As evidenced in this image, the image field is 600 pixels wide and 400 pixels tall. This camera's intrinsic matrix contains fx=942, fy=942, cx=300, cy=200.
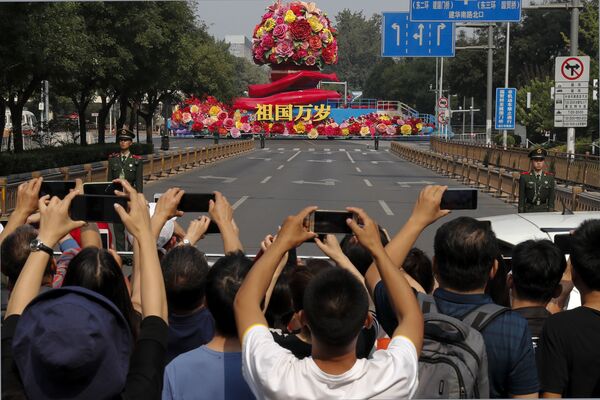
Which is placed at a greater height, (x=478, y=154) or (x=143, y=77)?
(x=143, y=77)

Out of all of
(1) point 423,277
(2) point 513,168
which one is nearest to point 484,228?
(1) point 423,277

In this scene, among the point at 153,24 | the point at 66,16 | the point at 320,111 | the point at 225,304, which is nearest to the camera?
the point at 225,304

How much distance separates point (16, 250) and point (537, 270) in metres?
2.42

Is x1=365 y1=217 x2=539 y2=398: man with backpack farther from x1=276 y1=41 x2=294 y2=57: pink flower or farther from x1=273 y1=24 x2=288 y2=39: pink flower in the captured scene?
x1=276 y1=41 x2=294 y2=57: pink flower

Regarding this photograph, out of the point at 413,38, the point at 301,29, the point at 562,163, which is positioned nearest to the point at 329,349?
the point at 562,163

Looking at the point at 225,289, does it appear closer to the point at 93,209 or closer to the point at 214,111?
the point at 93,209

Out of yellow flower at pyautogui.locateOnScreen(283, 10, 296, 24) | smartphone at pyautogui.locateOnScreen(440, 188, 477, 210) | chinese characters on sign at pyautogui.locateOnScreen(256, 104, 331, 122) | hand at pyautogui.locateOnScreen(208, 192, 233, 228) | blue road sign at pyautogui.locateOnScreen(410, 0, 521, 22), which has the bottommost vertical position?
chinese characters on sign at pyautogui.locateOnScreen(256, 104, 331, 122)

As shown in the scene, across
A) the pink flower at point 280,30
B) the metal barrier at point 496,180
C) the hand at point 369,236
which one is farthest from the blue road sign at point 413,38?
the pink flower at point 280,30

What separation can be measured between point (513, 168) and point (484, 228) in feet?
100

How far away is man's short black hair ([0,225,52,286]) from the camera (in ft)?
14.8

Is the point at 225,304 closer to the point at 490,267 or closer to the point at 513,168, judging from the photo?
the point at 490,267

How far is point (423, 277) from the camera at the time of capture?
5.02m

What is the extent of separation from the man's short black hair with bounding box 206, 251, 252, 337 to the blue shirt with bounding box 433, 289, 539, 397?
3.17 feet

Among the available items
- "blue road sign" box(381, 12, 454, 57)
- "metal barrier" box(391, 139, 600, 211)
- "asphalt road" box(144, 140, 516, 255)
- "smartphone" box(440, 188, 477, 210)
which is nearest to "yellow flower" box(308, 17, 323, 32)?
"metal barrier" box(391, 139, 600, 211)
